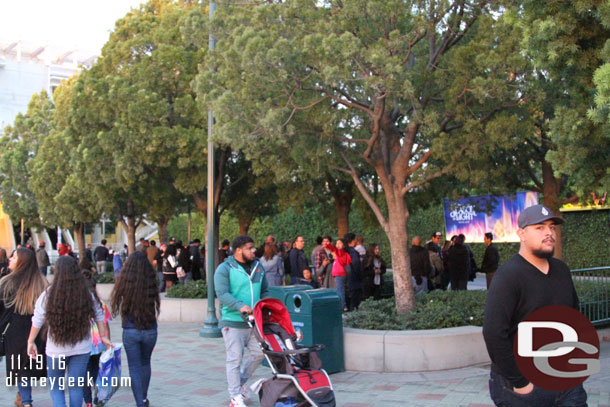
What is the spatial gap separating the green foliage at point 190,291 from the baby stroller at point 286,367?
29.7 feet

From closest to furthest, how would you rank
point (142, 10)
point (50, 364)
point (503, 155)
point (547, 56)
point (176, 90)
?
point (50, 364), point (547, 56), point (503, 155), point (176, 90), point (142, 10)

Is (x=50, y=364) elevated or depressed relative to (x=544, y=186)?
depressed

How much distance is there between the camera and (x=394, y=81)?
9203 mm

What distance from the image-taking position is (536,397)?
11.4ft

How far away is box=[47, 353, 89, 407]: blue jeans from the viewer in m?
5.70

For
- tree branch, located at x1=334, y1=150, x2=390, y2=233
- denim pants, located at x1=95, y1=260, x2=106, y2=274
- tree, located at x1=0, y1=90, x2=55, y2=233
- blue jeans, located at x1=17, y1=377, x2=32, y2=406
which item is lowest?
blue jeans, located at x1=17, y1=377, x2=32, y2=406

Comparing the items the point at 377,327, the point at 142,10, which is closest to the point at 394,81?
the point at 377,327

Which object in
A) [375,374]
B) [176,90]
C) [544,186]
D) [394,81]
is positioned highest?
[176,90]

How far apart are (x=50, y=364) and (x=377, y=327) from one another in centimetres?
481

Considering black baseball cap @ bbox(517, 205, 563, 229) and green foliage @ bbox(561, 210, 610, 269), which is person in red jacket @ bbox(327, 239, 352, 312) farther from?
green foliage @ bbox(561, 210, 610, 269)

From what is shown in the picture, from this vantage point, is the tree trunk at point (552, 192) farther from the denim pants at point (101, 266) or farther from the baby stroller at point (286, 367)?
the denim pants at point (101, 266)

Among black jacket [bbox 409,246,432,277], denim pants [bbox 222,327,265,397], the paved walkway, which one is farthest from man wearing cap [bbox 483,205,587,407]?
black jacket [bbox 409,246,432,277]

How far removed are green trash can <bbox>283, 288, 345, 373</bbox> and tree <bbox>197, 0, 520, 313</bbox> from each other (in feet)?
6.96

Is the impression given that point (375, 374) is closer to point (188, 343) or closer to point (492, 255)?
point (188, 343)
